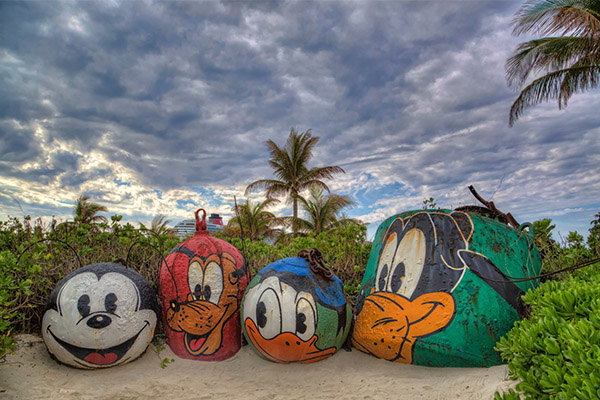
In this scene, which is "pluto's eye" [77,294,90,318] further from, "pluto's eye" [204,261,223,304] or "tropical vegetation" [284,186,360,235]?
"tropical vegetation" [284,186,360,235]

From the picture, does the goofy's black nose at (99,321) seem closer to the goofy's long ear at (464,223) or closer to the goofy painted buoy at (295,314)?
the goofy painted buoy at (295,314)

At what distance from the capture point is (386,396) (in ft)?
11.7

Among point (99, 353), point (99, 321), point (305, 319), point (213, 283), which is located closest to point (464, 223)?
point (305, 319)

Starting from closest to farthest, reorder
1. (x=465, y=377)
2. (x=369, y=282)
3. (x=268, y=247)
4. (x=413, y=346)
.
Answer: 1. (x=465, y=377)
2. (x=413, y=346)
3. (x=369, y=282)
4. (x=268, y=247)

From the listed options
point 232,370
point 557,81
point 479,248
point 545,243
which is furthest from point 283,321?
point 557,81

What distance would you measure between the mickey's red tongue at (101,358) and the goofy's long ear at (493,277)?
4307 millimetres

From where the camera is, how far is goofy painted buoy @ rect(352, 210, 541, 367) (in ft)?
12.8

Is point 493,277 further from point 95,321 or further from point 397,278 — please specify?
point 95,321

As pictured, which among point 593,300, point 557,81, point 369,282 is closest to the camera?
point 593,300

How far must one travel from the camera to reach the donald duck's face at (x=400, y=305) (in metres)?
4.00

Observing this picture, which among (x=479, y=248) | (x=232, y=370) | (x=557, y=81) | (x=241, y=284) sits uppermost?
(x=557, y=81)

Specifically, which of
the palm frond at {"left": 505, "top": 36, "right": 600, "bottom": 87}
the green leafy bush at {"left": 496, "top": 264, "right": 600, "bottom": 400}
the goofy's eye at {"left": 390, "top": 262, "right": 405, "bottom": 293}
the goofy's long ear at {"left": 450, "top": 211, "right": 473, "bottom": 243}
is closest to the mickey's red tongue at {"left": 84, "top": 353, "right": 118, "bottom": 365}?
the goofy's eye at {"left": 390, "top": 262, "right": 405, "bottom": 293}

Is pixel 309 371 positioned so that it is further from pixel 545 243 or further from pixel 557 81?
pixel 557 81

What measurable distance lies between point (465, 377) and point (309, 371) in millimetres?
1704
